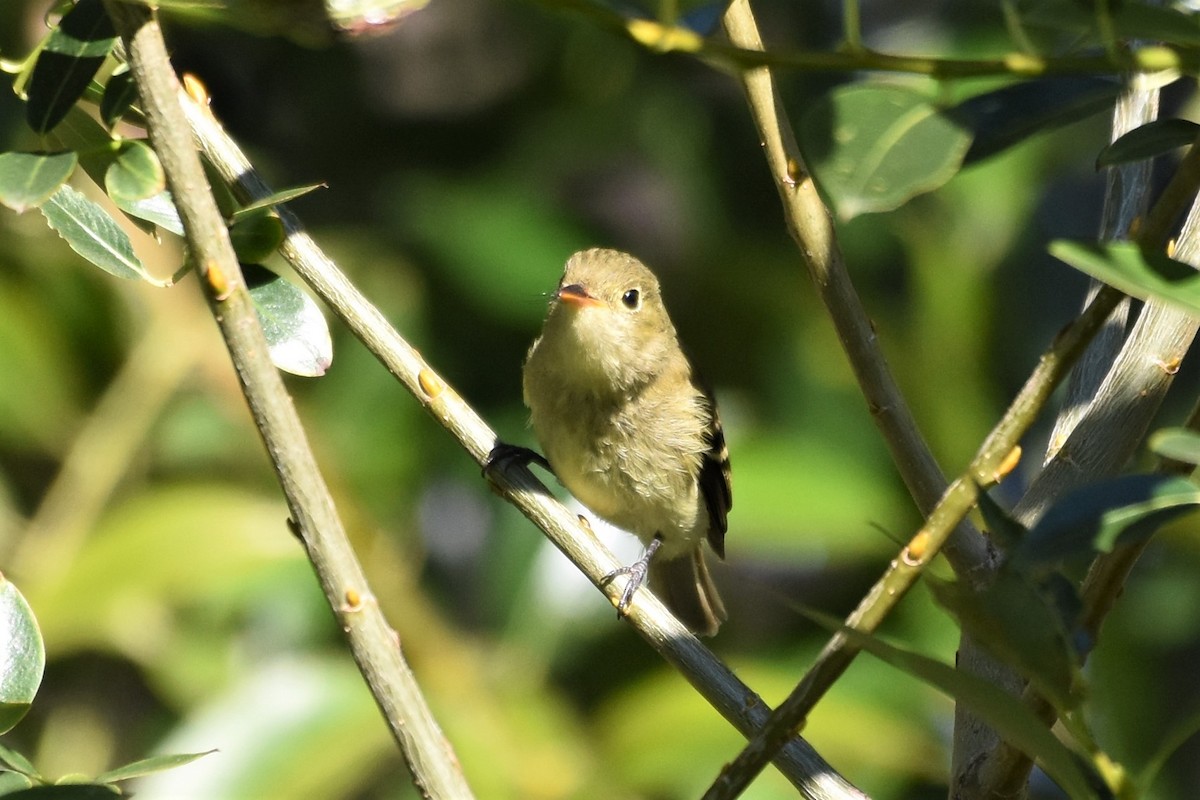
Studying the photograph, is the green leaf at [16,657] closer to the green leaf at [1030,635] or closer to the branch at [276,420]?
the branch at [276,420]

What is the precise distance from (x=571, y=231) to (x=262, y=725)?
253 centimetres

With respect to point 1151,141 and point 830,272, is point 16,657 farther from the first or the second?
point 1151,141

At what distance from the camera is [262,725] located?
154 inches

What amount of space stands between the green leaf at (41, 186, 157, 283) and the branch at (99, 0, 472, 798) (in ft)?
1.36

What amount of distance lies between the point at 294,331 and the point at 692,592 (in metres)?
3.36

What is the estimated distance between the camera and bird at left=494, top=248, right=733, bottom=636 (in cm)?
420

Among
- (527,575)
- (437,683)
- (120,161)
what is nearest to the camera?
(120,161)

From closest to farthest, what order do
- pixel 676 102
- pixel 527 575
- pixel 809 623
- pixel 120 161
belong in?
1. pixel 120 161
2. pixel 527 575
3. pixel 809 623
4. pixel 676 102

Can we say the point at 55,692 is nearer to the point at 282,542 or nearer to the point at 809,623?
the point at 282,542

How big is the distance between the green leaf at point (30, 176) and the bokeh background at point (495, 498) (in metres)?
2.43

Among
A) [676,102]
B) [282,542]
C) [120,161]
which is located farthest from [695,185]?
[120,161]

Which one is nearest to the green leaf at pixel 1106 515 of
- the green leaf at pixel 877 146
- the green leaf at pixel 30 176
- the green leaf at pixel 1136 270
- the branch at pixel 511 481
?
the green leaf at pixel 1136 270

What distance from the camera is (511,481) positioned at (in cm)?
287

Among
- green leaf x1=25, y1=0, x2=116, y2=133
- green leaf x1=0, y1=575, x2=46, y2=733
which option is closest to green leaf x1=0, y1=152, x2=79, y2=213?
green leaf x1=25, y1=0, x2=116, y2=133
